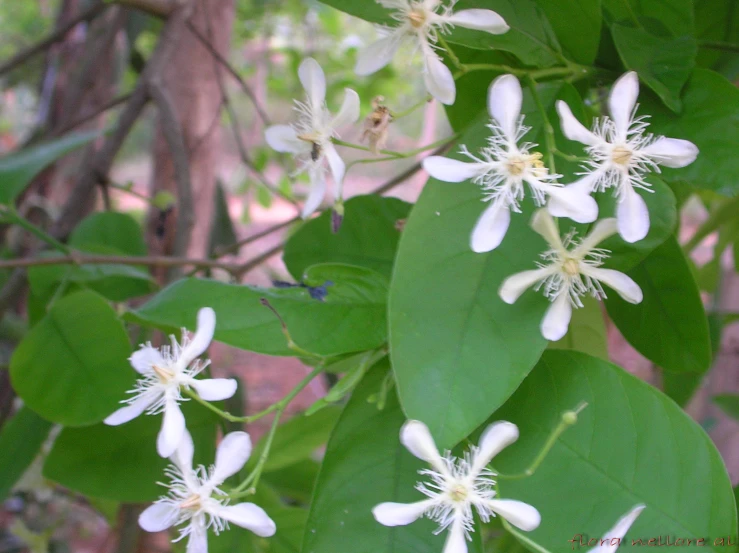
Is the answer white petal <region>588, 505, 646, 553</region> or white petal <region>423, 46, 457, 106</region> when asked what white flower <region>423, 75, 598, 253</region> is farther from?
white petal <region>588, 505, 646, 553</region>

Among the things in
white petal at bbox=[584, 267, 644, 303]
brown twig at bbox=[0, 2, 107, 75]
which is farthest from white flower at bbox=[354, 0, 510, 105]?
brown twig at bbox=[0, 2, 107, 75]

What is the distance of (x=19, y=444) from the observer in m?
0.50

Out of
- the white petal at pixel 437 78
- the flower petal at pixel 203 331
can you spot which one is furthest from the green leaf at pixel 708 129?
the flower petal at pixel 203 331

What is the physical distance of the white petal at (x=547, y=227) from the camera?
0.27 meters

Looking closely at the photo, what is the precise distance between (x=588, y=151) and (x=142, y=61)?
37.8 inches

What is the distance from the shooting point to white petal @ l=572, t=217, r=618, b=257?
273 mm

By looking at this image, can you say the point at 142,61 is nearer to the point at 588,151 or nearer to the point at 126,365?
the point at 126,365

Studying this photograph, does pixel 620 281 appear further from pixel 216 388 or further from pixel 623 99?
pixel 216 388

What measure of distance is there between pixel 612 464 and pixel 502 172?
0.14 metres

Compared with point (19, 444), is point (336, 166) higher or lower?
higher

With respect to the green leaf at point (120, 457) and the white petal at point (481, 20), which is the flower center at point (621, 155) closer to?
the white petal at point (481, 20)

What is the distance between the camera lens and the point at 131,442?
0.44m

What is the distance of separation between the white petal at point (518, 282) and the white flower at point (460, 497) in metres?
0.05

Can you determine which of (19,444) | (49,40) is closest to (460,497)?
(19,444)
